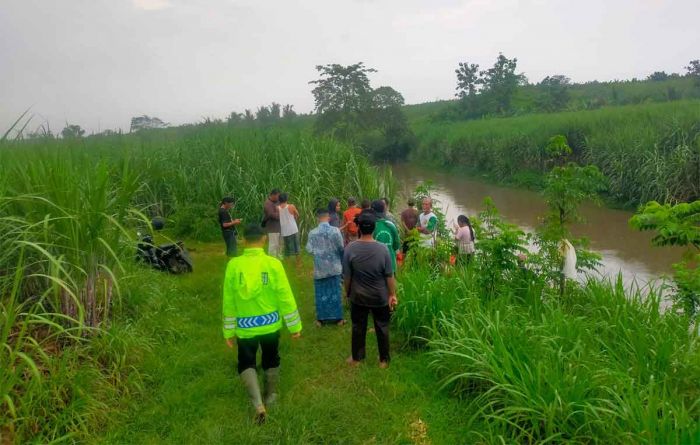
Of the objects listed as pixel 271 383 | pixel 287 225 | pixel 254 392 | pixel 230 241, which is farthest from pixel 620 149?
pixel 254 392

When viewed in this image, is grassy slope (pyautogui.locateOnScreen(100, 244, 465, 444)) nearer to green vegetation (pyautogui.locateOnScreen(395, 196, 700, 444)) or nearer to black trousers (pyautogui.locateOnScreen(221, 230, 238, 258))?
green vegetation (pyautogui.locateOnScreen(395, 196, 700, 444))

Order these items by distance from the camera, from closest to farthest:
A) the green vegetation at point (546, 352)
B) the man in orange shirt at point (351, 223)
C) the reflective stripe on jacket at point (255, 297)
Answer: the green vegetation at point (546, 352) < the reflective stripe on jacket at point (255, 297) < the man in orange shirt at point (351, 223)

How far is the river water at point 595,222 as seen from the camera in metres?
9.39

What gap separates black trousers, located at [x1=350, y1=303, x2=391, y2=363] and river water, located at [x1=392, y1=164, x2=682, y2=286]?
225 centimetres

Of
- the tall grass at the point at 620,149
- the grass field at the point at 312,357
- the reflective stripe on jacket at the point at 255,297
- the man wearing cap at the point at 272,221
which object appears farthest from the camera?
the tall grass at the point at 620,149

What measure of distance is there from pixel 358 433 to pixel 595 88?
56.1m

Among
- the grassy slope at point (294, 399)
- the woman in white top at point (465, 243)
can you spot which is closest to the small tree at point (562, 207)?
the woman in white top at point (465, 243)

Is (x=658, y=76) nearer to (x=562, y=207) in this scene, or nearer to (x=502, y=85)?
(x=502, y=85)

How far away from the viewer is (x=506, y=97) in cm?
4231

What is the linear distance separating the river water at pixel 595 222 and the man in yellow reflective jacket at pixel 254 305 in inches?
127

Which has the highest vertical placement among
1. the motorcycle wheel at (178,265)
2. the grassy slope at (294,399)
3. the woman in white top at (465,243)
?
the woman in white top at (465,243)

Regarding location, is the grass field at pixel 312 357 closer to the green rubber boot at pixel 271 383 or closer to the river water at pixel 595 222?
the green rubber boot at pixel 271 383

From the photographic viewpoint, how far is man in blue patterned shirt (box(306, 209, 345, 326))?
5.63m

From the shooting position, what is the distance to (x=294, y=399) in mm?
3986
